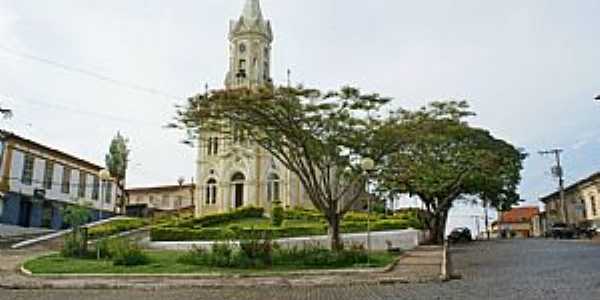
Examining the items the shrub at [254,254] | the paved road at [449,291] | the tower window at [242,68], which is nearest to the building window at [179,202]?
the tower window at [242,68]

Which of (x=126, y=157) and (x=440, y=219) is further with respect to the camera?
(x=126, y=157)

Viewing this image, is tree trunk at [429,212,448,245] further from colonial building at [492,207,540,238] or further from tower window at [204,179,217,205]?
colonial building at [492,207,540,238]

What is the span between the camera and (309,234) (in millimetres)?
26781

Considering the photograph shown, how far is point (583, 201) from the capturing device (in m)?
52.6

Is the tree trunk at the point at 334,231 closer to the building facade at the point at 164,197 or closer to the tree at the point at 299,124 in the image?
the tree at the point at 299,124

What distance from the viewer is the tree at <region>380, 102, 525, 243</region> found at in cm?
2325

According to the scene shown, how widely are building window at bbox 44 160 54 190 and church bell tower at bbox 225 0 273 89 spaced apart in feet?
51.8

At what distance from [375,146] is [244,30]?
→ 30928mm

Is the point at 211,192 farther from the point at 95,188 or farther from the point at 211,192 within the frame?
the point at 95,188

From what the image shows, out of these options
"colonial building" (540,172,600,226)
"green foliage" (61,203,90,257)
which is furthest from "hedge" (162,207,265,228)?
"colonial building" (540,172,600,226)

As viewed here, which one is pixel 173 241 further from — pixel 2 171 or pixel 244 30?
pixel 244 30

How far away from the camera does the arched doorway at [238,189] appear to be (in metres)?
45.2

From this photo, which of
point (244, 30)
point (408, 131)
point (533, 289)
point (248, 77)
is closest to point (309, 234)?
point (408, 131)

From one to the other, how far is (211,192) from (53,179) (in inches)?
477
